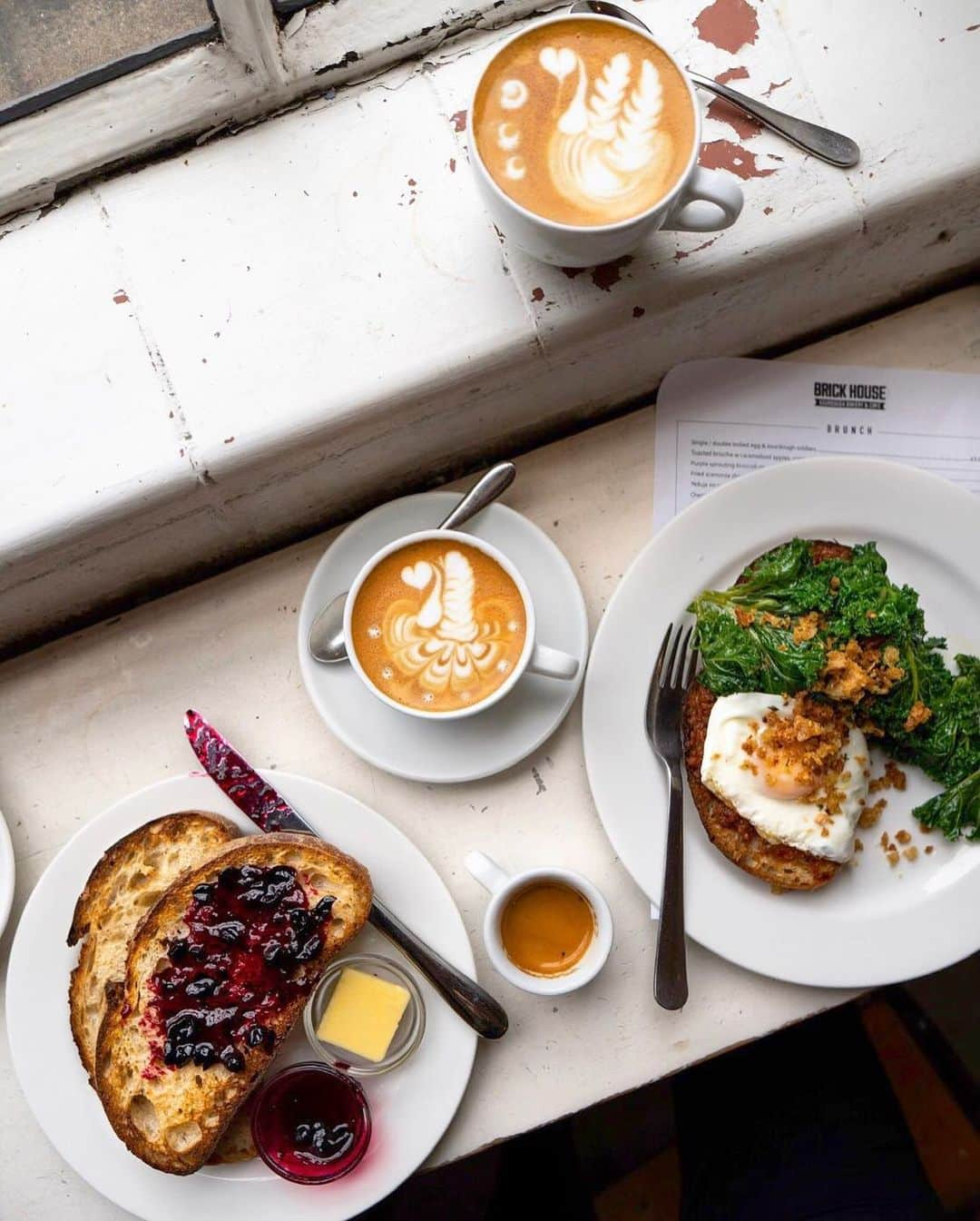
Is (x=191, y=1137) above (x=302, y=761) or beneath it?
beneath

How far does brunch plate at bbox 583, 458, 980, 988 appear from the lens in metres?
1.34

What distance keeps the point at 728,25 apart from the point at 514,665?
841 millimetres

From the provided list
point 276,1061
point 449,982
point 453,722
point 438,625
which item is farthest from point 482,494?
point 276,1061

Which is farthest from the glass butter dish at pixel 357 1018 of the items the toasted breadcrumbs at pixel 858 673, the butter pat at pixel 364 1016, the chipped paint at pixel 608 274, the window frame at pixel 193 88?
the window frame at pixel 193 88

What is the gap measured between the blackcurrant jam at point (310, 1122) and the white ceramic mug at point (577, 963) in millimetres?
248

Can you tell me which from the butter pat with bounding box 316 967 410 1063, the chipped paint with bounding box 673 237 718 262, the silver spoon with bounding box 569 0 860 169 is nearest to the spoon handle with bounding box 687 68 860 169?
the silver spoon with bounding box 569 0 860 169

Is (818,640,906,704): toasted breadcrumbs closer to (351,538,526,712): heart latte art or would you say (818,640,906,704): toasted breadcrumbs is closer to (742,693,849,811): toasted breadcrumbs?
(742,693,849,811): toasted breadcrumbs

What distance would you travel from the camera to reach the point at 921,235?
1354 mm

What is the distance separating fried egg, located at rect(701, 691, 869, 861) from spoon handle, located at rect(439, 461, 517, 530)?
0.41 m

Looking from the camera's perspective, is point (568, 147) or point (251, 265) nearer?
point (568, 147)

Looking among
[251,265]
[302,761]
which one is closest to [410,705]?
[302,761]

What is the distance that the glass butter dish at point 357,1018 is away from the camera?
4.25ft

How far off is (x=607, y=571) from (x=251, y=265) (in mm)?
624

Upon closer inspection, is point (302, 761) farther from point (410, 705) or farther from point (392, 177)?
point (392, 177)
